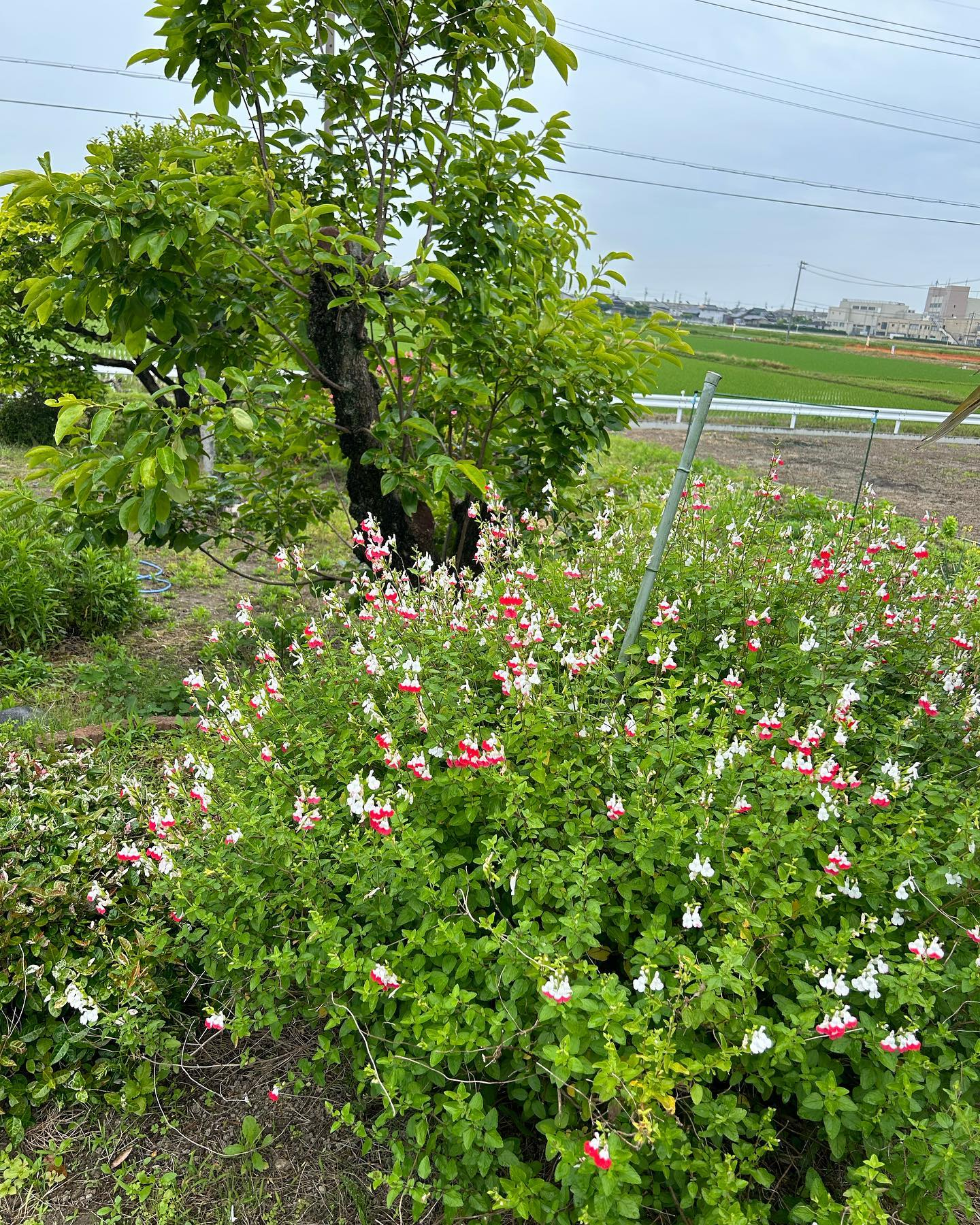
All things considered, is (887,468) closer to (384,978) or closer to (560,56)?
(560,56)

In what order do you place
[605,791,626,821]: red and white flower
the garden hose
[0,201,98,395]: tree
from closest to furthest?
[605,791,626,821]: red and white flower
[0,201,98,395]: tree
the garden hose

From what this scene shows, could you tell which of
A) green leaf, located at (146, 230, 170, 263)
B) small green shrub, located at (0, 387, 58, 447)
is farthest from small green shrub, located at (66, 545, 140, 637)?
small green shrub, located at (0, 387, 58, 447)

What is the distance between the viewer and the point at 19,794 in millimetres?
2531

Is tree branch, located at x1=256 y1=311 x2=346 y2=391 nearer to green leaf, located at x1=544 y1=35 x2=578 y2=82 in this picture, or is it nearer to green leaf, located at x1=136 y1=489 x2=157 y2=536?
green leaf, located at x1=136 y1=489 x2=157 y2=536

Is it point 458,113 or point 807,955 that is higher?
point 458,113

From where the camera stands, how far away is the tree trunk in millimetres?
3449

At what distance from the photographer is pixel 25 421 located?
930cm

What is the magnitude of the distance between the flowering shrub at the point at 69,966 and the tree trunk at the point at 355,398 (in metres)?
1.63

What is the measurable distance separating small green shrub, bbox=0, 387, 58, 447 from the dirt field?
8.03 m

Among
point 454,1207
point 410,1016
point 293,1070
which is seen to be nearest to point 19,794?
point 293,1070

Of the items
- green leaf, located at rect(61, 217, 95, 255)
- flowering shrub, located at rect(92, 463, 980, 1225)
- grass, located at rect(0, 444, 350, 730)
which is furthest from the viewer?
grass, located at rect(0, 444, 350, 730)

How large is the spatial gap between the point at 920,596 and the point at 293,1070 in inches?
103

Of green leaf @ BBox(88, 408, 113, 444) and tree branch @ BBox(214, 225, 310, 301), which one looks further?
tree branch @ BBox(214, 225, 310, 301)

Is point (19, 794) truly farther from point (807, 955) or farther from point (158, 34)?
point (158, 34)
